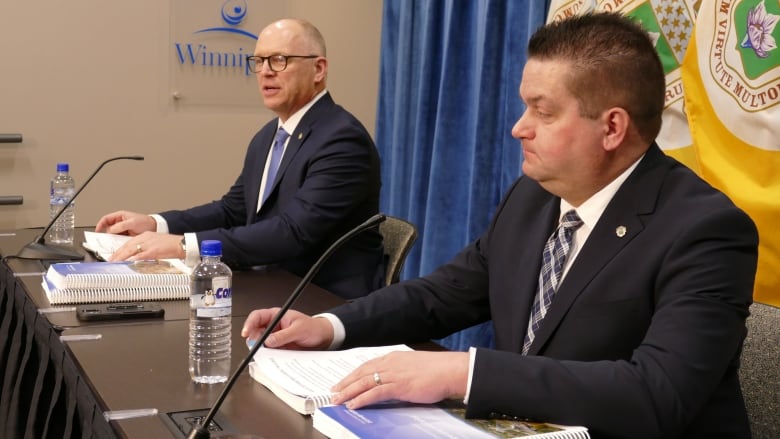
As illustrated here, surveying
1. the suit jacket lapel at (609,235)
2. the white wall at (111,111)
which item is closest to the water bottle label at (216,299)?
the suit jacket lapel at (609,235)

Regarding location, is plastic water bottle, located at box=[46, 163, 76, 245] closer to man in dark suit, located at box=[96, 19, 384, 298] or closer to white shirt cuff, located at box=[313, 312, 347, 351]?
man in dark suit, located at box=[96, 19, 384, 298]

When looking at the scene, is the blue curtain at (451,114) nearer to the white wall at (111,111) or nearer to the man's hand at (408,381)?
the white wall at (111,111)

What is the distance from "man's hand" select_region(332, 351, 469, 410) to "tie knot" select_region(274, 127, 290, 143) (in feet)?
6.60

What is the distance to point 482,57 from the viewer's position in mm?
4145

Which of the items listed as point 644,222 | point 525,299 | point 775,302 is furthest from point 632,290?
point 775,302

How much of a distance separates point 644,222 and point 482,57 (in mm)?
2572

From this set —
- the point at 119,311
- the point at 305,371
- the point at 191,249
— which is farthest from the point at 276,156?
the point at 305,371

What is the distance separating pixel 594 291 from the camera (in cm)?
168

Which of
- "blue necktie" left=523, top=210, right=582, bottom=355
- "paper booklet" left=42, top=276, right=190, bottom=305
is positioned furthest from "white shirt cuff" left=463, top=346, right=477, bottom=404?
"paper booklet" left=42, top=276, right=190, bottom=305

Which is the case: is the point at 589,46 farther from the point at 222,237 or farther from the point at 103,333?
the point at 222,237

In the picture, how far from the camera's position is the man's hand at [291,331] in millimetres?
1782

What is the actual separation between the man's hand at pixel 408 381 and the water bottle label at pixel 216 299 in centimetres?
38

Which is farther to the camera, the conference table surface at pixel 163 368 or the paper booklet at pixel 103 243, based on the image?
the paper booklet at pixel 103 243

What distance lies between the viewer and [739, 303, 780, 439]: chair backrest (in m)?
1.86
